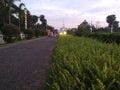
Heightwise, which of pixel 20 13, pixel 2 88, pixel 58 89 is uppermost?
pixel 20 13

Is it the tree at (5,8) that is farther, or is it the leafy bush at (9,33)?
the tree at (5,8)

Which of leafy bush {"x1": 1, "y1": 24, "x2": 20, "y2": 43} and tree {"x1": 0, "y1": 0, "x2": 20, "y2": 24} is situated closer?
leafy bush {"x1": 1, "y1": 24, "x2": 20, "y2": 43}

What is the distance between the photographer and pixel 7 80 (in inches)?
366

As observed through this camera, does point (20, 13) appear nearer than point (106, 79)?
No

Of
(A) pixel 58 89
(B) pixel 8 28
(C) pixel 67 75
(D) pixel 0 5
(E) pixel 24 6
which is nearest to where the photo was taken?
(A) pixel 58 89

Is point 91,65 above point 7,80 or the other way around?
above

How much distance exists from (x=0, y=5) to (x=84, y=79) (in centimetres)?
6857

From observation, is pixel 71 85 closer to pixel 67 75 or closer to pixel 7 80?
pixel 67 75

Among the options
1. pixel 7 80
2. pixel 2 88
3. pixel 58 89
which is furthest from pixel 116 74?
pixel 7 80

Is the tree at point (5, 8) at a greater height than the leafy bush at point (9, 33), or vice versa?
the tree at point (5, 8)

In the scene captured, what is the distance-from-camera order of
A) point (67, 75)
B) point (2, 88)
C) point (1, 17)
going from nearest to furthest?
point (67, 75) → point (2, 88) → point (1, 17)

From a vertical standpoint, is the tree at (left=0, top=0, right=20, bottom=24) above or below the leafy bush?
above

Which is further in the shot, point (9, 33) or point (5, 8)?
point (5, 8)

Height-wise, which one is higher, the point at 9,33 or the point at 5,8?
the point at 5,8
